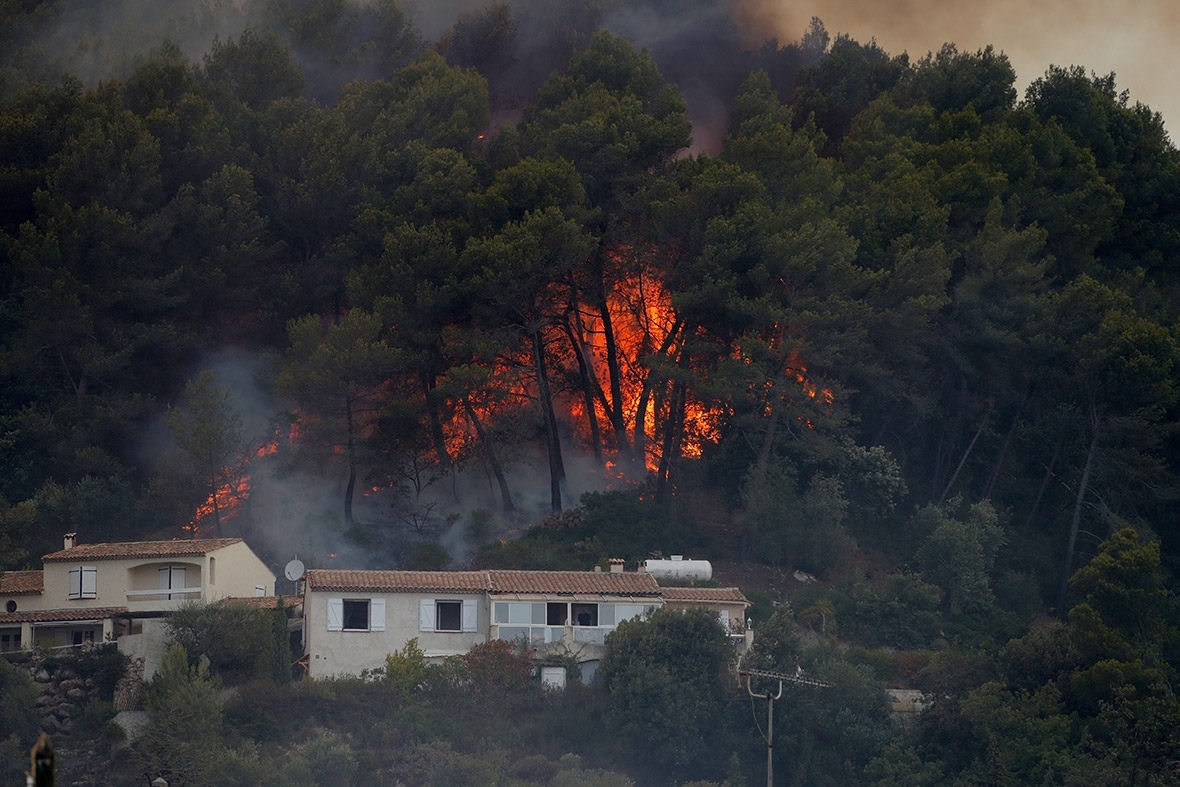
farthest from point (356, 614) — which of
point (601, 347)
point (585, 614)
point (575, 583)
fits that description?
point (601, 347)

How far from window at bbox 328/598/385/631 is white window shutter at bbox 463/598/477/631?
82.2 inches

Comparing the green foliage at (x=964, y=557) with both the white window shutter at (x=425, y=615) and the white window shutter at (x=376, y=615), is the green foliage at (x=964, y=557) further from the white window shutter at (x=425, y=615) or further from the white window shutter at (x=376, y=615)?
the white window shutter at (x=376, y=615)

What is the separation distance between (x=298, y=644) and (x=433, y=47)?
1327 inches

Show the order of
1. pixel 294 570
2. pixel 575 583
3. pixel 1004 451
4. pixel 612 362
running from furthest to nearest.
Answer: pixel 612 362 → pixel 1004 451 → pixel 294 570 → pixel 575 583

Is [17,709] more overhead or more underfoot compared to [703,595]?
more underfoot

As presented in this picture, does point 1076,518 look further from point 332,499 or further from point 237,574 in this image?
point 237,574

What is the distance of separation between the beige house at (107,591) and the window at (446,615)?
18.3 ft

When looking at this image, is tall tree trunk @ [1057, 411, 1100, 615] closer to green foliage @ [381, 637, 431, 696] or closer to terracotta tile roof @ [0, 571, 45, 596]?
green foliage @ [381, 637, 431, 696]

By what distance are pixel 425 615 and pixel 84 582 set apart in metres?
8.98

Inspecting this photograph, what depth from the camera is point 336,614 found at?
40.1m

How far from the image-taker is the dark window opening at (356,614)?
40.1 m

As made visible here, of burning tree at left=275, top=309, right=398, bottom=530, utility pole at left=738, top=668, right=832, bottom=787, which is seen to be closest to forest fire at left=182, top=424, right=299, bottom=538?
burning tree at left=275, top=309, right=398, bottom=530

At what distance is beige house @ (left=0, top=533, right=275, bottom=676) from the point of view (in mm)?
40562

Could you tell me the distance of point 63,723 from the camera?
3769cm
